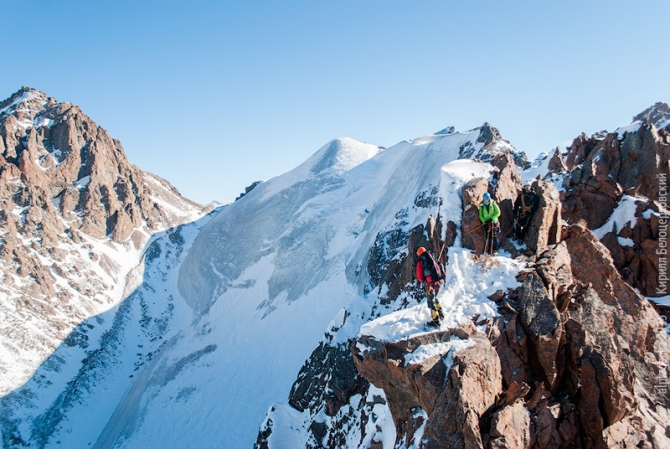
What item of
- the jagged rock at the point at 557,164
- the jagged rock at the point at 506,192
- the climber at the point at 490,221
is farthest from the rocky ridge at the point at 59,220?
the jagged rock at the point at 557,164

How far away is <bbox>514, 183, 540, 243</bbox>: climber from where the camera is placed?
1592 centimetres

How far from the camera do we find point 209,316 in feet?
189

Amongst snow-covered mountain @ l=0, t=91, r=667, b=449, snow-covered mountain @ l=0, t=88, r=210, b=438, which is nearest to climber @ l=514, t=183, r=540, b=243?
snow-covered mountain @ l=0, t=91, r=667, b=449

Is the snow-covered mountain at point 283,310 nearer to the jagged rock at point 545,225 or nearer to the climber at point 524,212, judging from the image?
the jagged rock at point 545,225

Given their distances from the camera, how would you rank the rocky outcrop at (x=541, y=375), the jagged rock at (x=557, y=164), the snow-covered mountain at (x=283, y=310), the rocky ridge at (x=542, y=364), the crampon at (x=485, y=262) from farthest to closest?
the jagged rock at (x=557, y=164) → the snow-covered mountain at (x=283, y=310) → the crampon at (x=485, y=262) → the rocky ridge at (x=542, y=364) → the rocky outcrop at (x=541, y=375)

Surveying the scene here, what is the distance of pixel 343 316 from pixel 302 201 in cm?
4036

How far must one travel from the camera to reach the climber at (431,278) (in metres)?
11.8

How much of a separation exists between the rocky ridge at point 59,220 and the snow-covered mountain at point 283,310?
1169mm

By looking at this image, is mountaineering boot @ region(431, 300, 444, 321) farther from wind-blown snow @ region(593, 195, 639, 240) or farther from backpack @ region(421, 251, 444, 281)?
wind-blown snow @ region(593, 195, 639, 240)

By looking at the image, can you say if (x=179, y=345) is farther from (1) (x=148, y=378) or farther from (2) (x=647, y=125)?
(2) (x=647, y=125)

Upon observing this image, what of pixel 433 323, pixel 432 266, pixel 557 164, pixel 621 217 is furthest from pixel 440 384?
pixel 557 164

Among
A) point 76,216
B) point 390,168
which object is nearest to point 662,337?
point 390,168

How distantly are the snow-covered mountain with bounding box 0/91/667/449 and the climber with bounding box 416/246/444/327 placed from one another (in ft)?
1.87

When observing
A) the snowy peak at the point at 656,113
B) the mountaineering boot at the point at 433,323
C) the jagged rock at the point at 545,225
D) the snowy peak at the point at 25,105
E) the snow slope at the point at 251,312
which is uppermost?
the snowy peak at the point at 25,105
